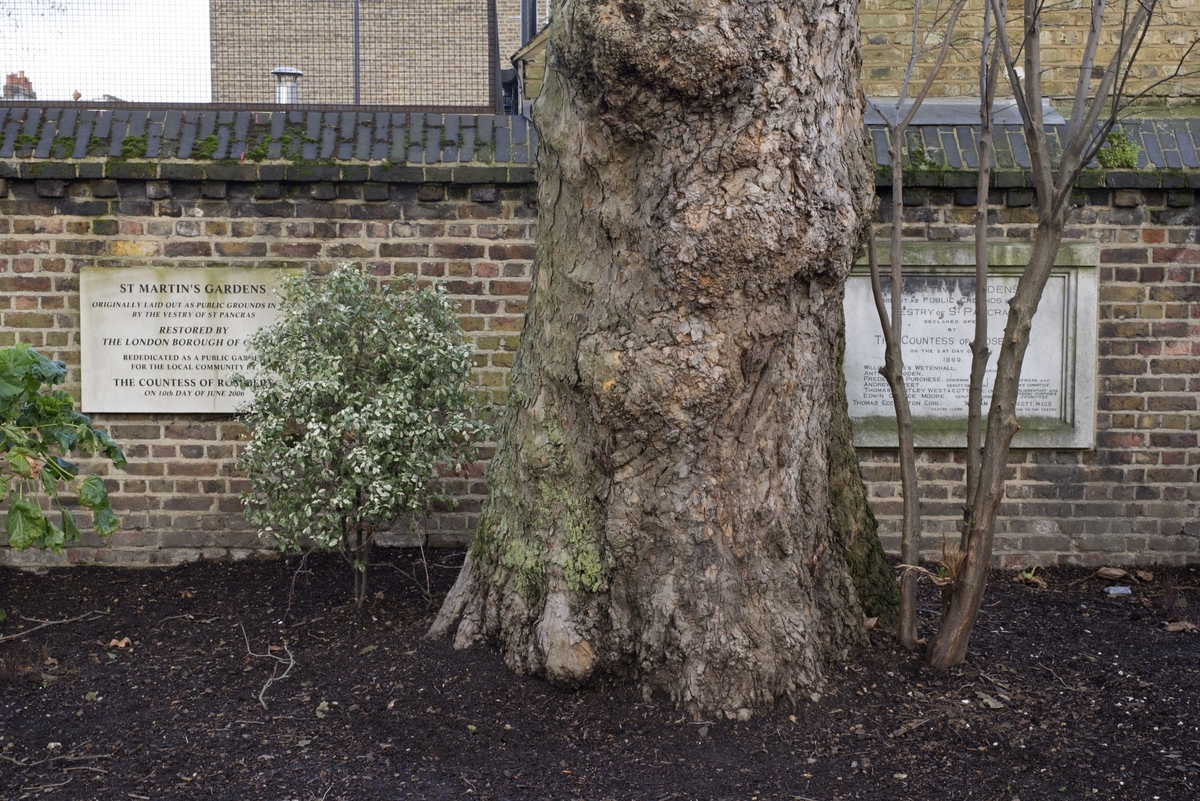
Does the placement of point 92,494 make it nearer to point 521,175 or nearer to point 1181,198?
point 521,175

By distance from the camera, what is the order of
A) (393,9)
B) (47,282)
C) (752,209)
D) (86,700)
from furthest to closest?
1. (393,9)
2. (47,282)
3. (86,700)
4. (752,209)

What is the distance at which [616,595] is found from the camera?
3514mm

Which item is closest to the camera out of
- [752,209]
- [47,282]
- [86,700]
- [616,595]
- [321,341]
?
[752,209]

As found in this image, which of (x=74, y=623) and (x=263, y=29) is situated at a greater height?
(x=263, y=29)

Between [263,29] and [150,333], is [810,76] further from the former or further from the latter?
[263,29]

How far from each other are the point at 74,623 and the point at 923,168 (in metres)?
4.82

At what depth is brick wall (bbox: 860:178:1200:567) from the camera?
5.57m

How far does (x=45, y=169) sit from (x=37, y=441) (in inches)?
78.7

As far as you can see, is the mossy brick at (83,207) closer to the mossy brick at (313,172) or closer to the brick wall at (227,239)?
the brick wall at (227,239)

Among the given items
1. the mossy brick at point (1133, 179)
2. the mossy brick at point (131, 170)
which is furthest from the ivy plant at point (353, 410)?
the mossy brick at point (1133, 179)

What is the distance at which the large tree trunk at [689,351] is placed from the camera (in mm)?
3230

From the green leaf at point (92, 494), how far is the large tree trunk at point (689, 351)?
163cm

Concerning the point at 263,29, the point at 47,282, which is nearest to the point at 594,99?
the point at 47,282

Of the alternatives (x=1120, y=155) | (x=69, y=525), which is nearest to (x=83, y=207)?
(x=69, y=525)
